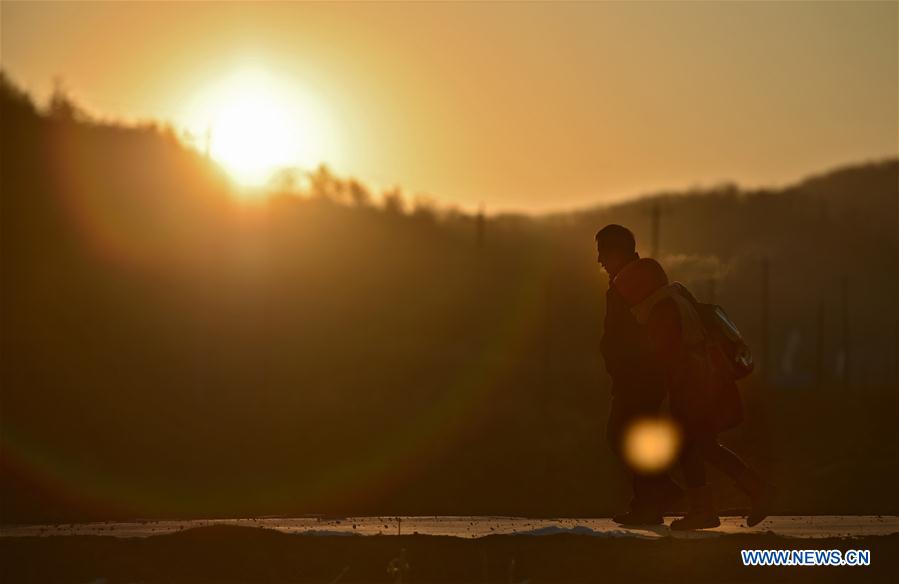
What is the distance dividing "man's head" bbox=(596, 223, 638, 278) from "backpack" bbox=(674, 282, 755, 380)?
1.67 ft

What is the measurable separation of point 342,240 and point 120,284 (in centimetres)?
4008

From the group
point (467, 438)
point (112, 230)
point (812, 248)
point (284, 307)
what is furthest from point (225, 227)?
point (812, 248)

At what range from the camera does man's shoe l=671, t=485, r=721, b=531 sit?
1091 cm

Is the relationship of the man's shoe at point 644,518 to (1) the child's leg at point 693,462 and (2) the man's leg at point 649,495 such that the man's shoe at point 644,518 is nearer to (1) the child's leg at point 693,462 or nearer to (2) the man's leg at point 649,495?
(2) the man's leg at point 649,495

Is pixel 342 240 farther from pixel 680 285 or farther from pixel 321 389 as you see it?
pixel 680 285

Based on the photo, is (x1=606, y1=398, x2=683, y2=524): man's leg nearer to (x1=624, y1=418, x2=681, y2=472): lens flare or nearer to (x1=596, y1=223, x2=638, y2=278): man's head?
(x1=624, y1=418, x2=681, y2=472): lens flare

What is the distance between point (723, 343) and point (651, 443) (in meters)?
0.83

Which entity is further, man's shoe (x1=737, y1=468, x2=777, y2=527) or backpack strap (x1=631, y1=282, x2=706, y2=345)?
man's shoe (x1=737, y1=468, x2=777, y2=527)

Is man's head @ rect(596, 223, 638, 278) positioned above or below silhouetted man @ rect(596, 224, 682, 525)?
above

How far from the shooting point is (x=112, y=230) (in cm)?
8169

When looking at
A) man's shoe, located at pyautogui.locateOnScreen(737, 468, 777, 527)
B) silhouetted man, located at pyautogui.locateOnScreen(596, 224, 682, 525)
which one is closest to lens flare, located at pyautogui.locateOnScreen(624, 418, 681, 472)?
silhouetted man, located at pyautogui.locateOnScreen(596, 224, 682, 525)

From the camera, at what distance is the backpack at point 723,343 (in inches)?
428

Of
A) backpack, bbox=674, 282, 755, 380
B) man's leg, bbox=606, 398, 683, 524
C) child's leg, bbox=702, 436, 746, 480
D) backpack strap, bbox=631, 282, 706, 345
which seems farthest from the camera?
man's leg, bbox=606, 398, 683, 524

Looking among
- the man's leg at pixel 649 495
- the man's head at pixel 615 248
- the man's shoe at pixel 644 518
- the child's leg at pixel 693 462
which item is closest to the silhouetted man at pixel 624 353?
the man's head at pixel 615 248
